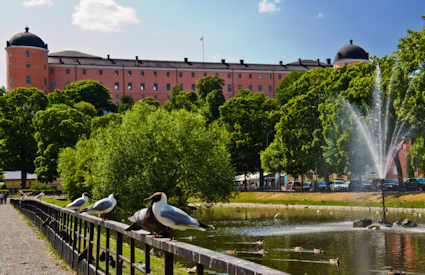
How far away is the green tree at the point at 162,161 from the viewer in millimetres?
33719

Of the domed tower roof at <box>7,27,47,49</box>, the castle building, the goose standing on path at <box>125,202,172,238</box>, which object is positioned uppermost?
the domed tower roof at <box>7,27,47,49</box>

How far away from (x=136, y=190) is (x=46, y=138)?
58.9 metres

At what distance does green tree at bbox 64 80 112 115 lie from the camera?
129087mm

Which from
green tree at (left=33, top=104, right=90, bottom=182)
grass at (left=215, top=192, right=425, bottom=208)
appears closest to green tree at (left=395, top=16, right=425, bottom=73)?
grass at (left=215, top=192, right=425, bottom=208)

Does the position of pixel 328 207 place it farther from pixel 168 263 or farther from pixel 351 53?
pixel 351 53

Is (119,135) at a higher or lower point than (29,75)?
lower

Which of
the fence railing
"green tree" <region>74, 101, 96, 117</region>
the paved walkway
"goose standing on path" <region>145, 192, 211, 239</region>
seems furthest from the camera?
"green tree" <region>74, 101, 96, 117</region>

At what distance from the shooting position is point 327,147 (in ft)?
185

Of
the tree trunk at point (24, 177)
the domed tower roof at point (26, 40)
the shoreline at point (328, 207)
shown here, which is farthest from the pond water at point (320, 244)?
the domed tower roof at point (26, 40)

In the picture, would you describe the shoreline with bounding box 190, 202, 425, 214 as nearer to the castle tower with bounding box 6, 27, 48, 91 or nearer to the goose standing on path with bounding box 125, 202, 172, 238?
the goose standing on path with bounding box 125, 202, 172, 238

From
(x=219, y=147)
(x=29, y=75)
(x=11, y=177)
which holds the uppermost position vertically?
(x=29, y=75)

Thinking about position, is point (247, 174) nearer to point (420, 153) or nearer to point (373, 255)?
point (420, 153)

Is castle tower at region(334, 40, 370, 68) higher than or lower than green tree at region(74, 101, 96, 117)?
higher

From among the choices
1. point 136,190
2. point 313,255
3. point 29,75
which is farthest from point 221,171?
point 29,75
